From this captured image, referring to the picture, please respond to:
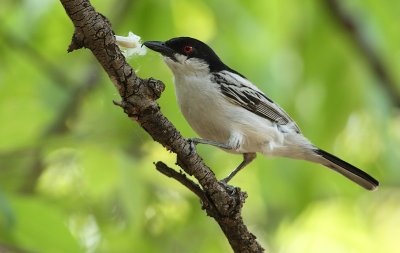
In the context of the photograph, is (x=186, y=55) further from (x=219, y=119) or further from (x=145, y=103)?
(x=145, y=103)

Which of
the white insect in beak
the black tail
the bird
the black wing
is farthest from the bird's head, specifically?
the white insect in beak

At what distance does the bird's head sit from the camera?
437cm

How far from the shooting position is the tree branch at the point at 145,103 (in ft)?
8.05

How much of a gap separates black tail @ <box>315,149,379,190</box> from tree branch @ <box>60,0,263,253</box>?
1.65 metres

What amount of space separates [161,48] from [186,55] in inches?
8.4

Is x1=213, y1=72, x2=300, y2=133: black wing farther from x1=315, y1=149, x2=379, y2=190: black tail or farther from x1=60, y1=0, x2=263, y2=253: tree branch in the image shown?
x1=60, y1=0, x2=263, y2=253: tree branch

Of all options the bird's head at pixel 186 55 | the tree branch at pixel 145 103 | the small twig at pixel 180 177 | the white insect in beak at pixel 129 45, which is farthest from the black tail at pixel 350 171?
the white insect in beak at pixel 129 45

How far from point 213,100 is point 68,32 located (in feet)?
8.32

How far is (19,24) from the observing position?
5742mm

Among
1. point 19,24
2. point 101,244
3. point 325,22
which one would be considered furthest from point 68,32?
point 325,22

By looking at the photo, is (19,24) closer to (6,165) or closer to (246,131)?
(6,165)

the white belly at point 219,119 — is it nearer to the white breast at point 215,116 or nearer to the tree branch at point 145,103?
the white breast at point 215,116

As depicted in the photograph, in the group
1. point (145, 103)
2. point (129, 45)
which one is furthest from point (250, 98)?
point (145, 103)

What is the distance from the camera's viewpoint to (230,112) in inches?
A: 169
